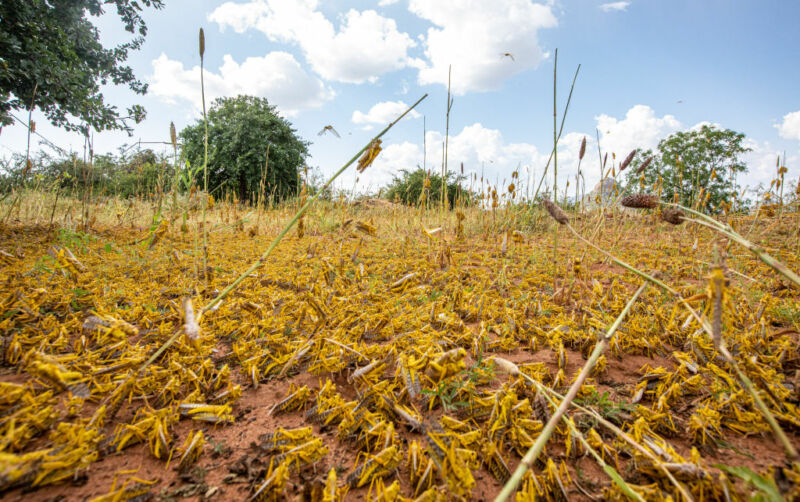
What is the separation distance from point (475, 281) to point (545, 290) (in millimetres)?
398

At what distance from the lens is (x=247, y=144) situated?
15234 millimetres

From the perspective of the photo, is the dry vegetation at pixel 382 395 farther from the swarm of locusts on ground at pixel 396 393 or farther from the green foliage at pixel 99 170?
the green foliage at pixel 99 170

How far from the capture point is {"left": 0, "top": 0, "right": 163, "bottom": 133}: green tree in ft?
10.2

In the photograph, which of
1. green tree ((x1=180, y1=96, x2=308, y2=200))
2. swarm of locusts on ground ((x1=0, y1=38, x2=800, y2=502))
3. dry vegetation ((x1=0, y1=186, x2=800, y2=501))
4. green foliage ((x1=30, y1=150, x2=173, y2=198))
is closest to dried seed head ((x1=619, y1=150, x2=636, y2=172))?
swarm of locusts on ground ((x1=0, y1=38, x2=800, y2=502))

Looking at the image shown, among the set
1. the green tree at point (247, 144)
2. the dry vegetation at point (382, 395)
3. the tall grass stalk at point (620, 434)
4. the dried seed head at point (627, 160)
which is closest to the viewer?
the tall grass stalk at point (620, 434)

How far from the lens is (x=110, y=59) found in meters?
4.73

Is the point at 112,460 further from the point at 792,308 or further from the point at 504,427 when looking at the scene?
the point at 792,308

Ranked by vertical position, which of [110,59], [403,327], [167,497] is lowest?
[167,497]

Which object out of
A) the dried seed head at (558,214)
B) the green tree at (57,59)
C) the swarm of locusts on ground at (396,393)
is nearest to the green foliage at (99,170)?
the green tree at (57,59)

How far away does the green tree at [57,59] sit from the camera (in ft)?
10.2

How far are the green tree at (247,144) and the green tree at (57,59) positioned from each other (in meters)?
9.89

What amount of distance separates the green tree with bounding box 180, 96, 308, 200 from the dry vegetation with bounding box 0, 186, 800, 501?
557 inches

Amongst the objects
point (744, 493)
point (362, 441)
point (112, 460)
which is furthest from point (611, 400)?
point (112, 460)

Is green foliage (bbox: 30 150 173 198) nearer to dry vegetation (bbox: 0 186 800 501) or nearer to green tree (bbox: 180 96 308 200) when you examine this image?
dry vegetation (bbox: 0 186 800 501)
